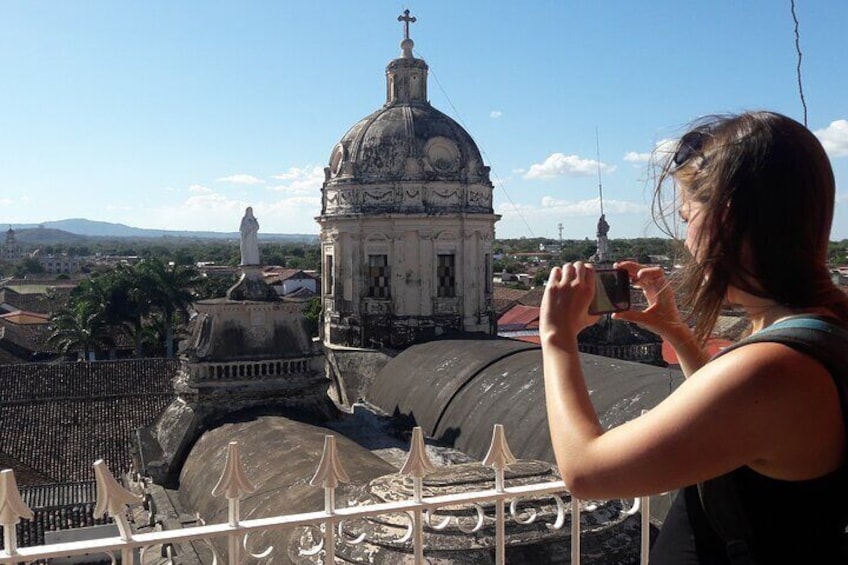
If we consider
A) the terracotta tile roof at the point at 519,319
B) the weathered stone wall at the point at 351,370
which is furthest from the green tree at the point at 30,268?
the weathered stone wall at the point at 351,370

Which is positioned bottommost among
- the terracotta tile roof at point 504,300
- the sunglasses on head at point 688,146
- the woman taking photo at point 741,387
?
the terracotta tile roof at point 504,300

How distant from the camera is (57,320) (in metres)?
31.6

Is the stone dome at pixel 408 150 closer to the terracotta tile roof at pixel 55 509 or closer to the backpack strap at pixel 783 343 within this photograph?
the terracotta tile roof at pixel 55 509

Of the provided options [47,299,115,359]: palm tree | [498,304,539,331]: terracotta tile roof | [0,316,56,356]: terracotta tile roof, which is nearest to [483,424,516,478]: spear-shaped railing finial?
[498,304,539,331]: terracotta tile roof

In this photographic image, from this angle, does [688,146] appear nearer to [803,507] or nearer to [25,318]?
[803,507]

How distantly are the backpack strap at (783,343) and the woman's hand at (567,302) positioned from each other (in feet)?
1.27

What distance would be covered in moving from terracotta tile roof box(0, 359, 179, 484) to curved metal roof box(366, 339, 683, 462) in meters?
8.09

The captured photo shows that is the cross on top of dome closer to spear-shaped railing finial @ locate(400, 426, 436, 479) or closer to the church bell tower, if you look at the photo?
the church bell tower

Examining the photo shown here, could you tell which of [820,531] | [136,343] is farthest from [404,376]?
[136,343]

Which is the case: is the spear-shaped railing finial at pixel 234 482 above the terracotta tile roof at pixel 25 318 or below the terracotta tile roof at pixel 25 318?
above

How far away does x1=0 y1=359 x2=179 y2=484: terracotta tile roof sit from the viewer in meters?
18.4

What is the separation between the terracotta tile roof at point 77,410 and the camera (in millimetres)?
18438

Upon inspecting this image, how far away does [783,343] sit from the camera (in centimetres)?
142

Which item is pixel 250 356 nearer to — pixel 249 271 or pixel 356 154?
pixel 249 271
